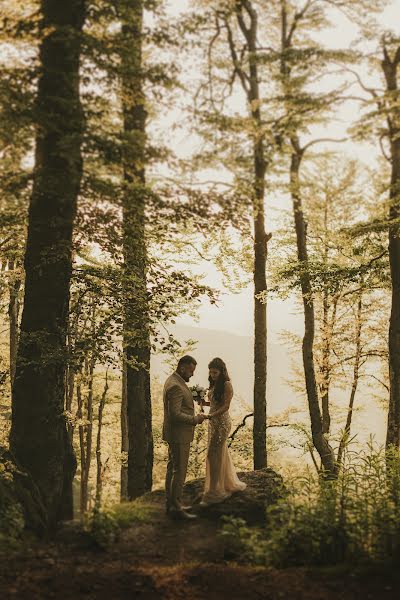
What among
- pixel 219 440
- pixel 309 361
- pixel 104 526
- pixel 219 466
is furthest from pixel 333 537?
pixel 309 361

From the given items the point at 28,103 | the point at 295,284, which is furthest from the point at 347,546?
the point at 295,284

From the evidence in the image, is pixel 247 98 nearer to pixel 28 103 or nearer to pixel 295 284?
pixel 295 284

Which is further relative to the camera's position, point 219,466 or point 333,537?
point 219,466

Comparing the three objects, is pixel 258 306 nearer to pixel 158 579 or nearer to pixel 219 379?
pixel 219 379

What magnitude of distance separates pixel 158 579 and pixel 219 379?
3.97 metres

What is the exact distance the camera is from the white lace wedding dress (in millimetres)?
7652

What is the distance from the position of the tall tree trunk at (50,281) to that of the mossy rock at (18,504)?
0.24 metres

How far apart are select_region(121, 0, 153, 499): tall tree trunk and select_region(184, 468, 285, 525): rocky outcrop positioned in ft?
6.22

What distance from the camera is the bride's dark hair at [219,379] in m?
7.72

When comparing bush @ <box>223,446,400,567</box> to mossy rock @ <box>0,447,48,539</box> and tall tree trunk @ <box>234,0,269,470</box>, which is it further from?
tall tree trunk @ <box>234,0,269,470</box>

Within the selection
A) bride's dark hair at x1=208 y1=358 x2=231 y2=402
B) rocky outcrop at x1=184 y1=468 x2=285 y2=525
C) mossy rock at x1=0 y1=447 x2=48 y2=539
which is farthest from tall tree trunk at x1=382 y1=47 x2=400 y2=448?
mossy rock at x1=0 y1=447 x2=48 y2=539

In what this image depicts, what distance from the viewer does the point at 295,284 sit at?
1220 centimetres

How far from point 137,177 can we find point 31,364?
10.1ft

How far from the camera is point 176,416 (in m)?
7.02
